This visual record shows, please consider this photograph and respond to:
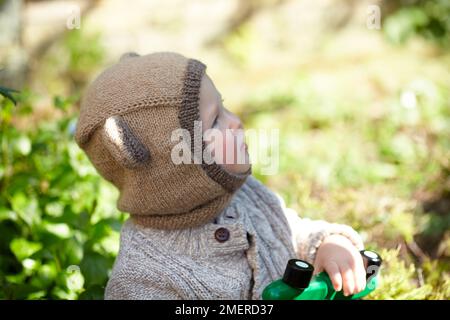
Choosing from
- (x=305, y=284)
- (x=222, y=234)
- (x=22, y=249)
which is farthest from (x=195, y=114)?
(x=22, y=249)

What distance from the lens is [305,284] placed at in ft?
5.42

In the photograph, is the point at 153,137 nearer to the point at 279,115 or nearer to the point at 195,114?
the point at 195,114

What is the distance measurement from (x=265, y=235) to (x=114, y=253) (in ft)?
2.45

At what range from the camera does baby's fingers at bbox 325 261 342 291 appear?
5.88 feet

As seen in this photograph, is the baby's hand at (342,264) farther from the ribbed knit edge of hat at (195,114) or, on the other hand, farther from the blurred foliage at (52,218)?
the blurred foliage at (52,218)

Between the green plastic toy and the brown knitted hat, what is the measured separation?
41cm

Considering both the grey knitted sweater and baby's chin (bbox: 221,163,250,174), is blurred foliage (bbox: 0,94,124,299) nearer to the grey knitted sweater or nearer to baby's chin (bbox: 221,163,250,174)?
the grey knitted sweater

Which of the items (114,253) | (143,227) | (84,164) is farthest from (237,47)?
(143,227)

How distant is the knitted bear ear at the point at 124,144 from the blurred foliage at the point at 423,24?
13.6 ft

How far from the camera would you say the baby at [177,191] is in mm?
1890

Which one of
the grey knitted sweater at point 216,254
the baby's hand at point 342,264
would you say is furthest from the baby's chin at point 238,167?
the baby's hand at point 342,264

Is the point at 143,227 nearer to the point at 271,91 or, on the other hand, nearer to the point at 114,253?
the point at 114,253

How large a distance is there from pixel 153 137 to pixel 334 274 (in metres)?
0.70

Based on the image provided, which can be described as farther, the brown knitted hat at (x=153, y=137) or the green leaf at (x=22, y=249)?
the green leaf at (x=22, y=249)
